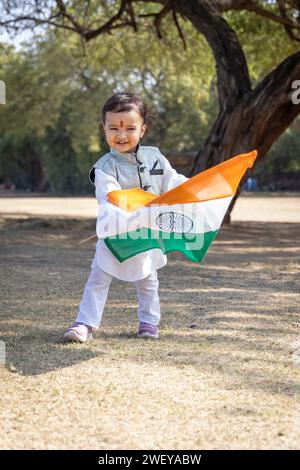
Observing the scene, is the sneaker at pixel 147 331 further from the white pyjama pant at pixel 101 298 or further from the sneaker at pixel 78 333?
the sneaker at pixel 78 333

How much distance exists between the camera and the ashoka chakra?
4.58m

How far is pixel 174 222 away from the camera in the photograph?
4641 mm

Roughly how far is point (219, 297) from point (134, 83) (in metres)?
32.0

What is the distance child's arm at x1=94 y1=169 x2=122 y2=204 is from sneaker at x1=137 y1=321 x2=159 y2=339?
0.83 m

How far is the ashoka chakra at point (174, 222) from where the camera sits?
458 centimetres

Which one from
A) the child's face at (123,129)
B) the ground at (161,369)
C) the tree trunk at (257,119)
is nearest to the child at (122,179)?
the child's face at (123,129)

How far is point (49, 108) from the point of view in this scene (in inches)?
1362

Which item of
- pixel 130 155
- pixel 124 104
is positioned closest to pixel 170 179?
pixel 130 155

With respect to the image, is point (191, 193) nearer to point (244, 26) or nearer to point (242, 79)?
point (242, 79)

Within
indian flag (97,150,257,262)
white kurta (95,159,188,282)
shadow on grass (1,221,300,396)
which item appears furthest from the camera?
white kurta (95,159,188,282)

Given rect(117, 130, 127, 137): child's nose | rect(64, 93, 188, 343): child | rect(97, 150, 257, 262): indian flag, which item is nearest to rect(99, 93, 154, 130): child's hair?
rect(64, 93, 188, 343): child

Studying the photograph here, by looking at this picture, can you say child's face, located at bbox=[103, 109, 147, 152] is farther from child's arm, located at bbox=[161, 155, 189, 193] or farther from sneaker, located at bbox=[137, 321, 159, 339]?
sneaker, located at bbox=[137, 321, 159, 339]

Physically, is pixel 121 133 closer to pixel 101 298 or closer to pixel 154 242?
pixel 154 242

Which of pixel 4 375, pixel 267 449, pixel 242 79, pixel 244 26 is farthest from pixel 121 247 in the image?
pixel 244 26
